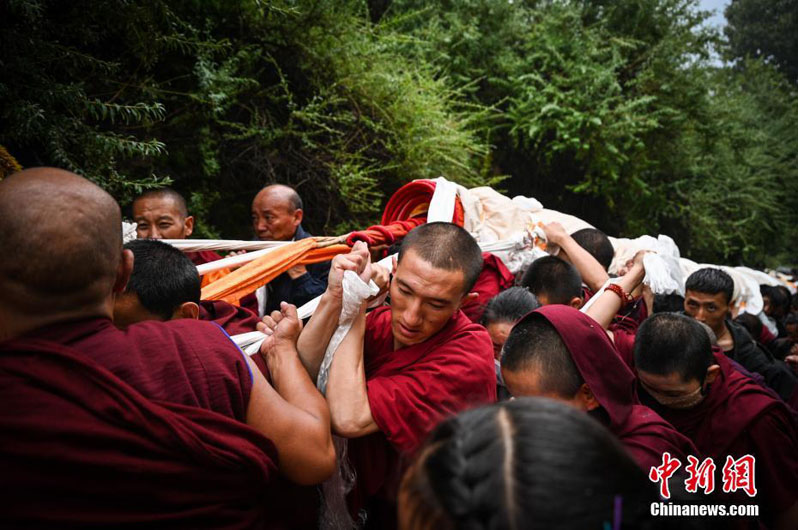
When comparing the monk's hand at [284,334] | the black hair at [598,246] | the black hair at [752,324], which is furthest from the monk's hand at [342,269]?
the black hair at [752,324]

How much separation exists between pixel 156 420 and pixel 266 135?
11.2 feet

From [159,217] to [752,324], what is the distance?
5.39m

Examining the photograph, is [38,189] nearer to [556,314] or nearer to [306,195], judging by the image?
[556,314]

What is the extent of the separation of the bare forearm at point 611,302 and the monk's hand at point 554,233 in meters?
0.78

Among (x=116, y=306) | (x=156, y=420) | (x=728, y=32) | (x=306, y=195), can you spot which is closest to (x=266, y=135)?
(x=306, y=195)

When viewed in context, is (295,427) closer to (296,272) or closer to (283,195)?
(296,272)

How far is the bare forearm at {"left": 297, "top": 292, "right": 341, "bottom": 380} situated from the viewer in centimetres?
190

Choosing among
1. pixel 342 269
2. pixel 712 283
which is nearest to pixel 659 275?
pixel 712 283

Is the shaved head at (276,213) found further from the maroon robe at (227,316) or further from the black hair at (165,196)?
the maroon robe at (227,316)

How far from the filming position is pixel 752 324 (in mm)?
4871

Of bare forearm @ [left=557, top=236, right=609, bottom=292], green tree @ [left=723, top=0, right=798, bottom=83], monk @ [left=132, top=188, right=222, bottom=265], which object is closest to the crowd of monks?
bare forearm @ [left=557, top=236, right=609, bottom=292]

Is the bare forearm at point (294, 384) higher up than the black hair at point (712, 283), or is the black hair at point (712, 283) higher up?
the black hair at point (712, 283)

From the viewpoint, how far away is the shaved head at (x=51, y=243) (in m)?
1.07

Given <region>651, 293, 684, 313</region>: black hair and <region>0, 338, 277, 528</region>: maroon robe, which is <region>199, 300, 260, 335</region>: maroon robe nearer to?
<region>0, 338, 277, 528</region>: maroon robe
